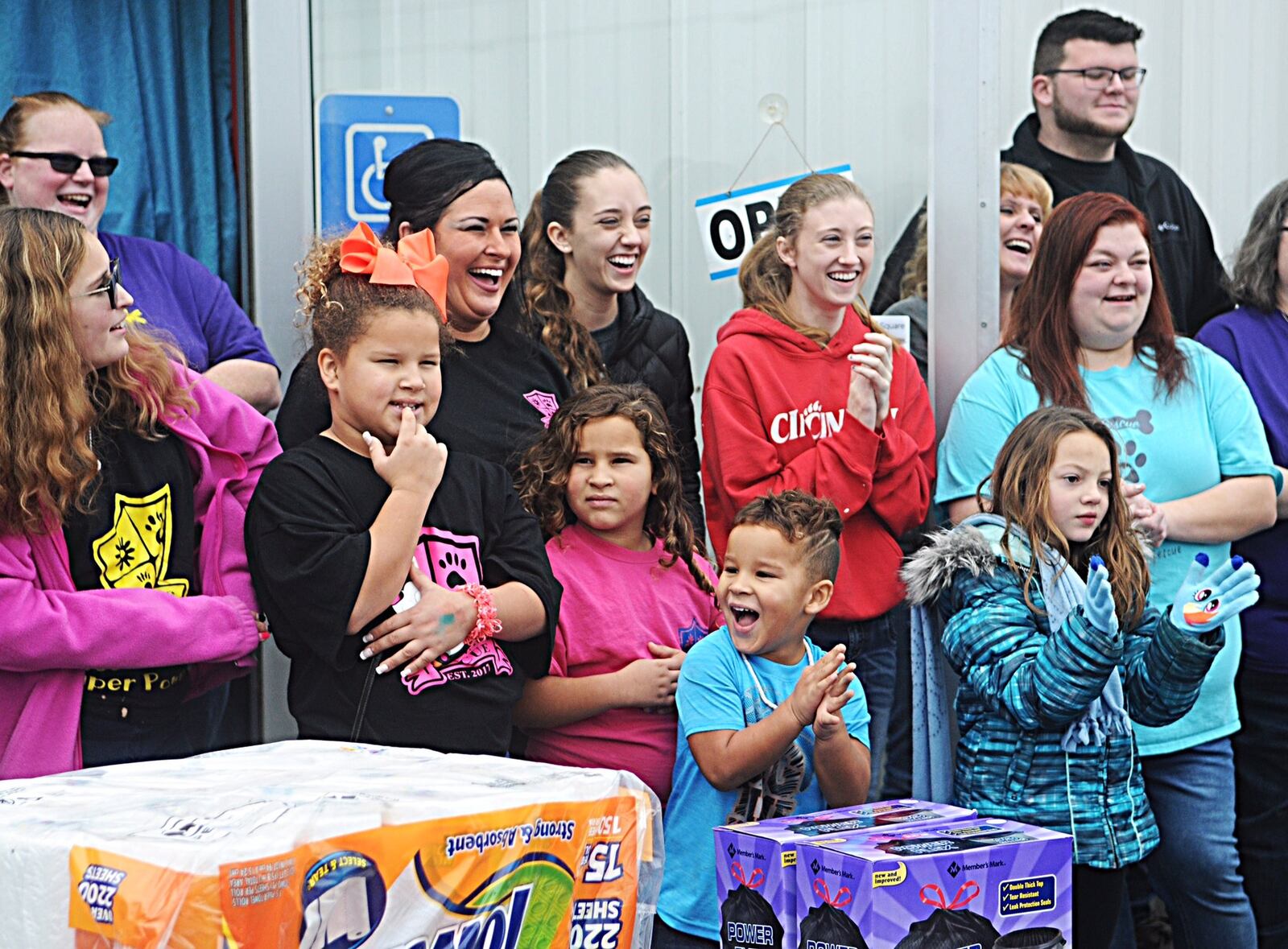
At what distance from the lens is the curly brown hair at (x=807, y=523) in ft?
8.92

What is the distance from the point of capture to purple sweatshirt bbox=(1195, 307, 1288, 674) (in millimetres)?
3453

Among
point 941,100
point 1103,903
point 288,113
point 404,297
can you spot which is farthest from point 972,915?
point 288,113

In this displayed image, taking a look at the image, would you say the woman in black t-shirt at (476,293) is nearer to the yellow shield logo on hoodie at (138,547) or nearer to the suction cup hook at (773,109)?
the yellow shield logo on hoodie at (138,547)

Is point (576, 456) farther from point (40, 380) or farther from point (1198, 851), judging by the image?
point (1198, 851)

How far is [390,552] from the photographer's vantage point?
235 cm

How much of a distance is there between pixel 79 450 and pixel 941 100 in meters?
2.08

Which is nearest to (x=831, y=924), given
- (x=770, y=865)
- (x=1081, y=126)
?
(x=770, y=865)

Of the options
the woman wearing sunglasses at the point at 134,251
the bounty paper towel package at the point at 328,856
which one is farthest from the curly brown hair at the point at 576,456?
the bounty paper towel package at the point at 328,856

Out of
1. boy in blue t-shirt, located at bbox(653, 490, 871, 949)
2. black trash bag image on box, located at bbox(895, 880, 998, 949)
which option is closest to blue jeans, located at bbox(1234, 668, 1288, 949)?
boy in blue t-shirt, located at bbox(653, 490, 871, 949)

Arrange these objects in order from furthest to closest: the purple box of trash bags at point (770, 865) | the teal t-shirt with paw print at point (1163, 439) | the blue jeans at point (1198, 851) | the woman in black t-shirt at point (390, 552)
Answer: the teal t-shirt with paw print at point (1163, 439), the blue jeans at point (1198, 851), the woman in black t-shirt at point (390, 552), the purple box of trash bags at point (770, 865)

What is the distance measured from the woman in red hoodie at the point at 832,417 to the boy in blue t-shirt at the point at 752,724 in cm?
38

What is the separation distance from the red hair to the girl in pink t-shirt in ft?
2.87

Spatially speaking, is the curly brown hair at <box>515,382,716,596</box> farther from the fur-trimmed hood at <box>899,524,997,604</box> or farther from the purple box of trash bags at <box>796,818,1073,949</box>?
the purple box of trash bags at <box>796,818,1073,949</box>

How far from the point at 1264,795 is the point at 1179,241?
1314 mm
